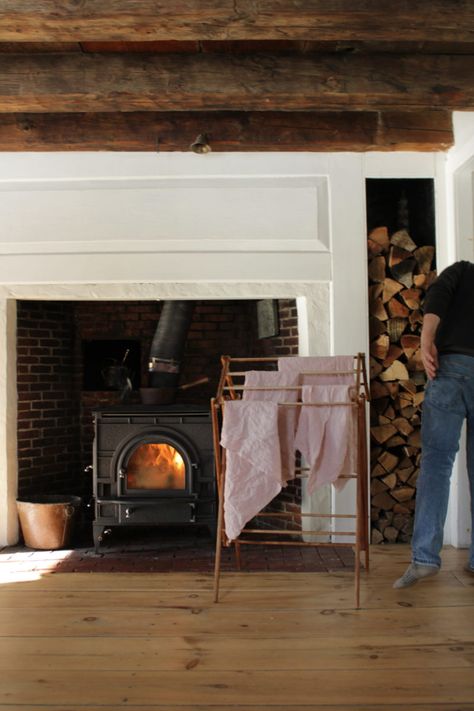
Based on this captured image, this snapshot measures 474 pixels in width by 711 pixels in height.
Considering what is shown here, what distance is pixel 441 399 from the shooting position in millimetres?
3262

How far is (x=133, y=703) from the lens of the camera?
217 centimetres

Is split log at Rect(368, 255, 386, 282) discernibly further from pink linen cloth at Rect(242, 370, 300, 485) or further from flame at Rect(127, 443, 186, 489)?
flame at Rect(127, 443, 186, 489)

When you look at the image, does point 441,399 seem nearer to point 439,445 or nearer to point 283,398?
point 439,445

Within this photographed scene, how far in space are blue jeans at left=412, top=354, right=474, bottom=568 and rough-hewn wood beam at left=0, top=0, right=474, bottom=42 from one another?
4.71 feet

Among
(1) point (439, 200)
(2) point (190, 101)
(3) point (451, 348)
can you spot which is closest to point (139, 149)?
(2) point (190, 101)

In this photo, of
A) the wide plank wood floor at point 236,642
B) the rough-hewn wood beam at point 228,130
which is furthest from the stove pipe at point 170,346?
the wide plank wood floor at point 236,642

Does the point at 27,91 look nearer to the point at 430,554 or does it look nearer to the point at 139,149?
the point at 139,149

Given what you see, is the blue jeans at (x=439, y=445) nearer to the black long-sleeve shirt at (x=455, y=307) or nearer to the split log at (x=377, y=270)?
the black long-sleeve shirt at (x=455, y=307)

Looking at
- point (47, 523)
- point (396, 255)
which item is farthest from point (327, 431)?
point (47, 523)

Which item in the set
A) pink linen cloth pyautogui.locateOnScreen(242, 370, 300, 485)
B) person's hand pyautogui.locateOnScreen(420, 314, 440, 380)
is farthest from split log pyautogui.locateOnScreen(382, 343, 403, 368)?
pink linen cloth pyautogui.locateOnScreen(242, 370, 300, 485)

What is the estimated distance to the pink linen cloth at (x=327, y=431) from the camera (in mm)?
3102

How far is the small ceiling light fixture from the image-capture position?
154 inches

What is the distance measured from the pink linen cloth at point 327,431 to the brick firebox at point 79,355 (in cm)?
132

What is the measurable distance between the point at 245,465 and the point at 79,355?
7.20ft
